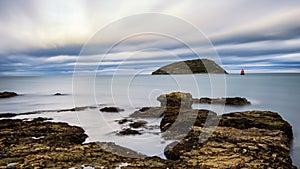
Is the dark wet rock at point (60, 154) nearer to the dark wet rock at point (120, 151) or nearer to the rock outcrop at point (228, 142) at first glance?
the dark wet rock at point (120, 151)

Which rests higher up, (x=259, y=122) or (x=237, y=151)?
(x=259, y=122)

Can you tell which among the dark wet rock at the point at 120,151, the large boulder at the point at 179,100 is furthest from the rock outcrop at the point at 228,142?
the large boulder at the point at 179,100

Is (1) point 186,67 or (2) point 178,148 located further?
(1) point 186,67

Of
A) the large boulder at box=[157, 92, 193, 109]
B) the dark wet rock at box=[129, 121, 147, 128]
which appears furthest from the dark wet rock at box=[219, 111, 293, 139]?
the large boulder at box=[157, 92, 193, 109]

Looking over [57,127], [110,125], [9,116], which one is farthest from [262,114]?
[9,116]

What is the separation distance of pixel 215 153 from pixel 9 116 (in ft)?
75.2

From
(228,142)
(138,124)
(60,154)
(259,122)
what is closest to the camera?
(60,154)

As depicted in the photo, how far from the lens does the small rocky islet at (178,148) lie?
9.35 metres

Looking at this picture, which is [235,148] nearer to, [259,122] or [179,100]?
[259,122]

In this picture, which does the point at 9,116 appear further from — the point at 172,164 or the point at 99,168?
the point at 172,164

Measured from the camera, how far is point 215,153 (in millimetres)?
10125

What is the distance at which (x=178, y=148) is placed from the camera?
1125 centimetres

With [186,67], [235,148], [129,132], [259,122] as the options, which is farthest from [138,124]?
[186,67]

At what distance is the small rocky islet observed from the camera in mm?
9352
